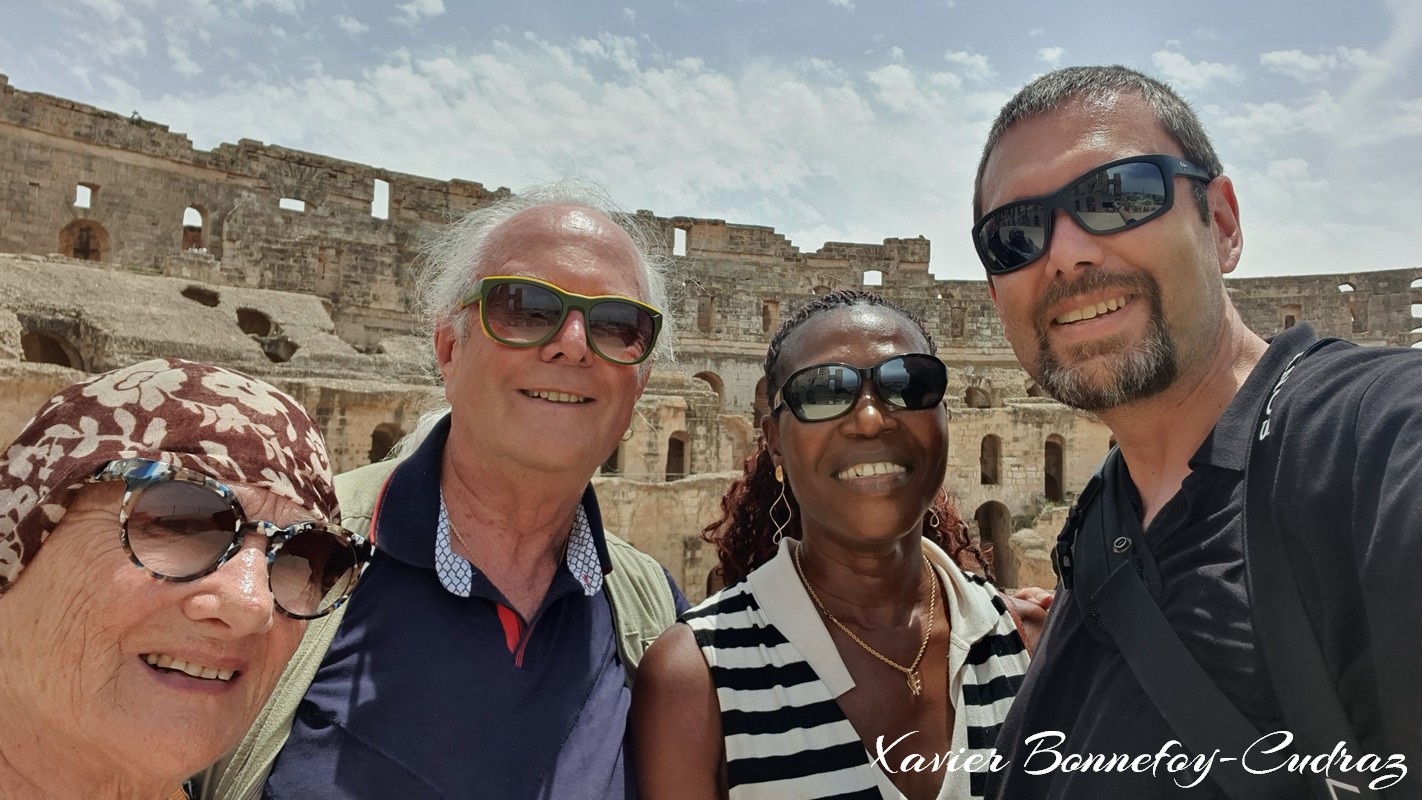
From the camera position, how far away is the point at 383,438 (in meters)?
13.9

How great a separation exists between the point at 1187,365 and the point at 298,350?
57.5 ft

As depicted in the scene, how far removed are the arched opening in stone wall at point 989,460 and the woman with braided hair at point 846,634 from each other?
18.6 metres

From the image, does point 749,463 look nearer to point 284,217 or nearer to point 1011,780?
point 1011,780

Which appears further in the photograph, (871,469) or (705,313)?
(705,313)

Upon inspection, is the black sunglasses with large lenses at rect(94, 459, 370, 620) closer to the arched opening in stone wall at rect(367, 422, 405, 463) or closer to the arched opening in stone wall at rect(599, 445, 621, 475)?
the arched opening in stone wall at rect(367, 422, 405, 463)

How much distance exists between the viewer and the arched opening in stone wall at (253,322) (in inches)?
725

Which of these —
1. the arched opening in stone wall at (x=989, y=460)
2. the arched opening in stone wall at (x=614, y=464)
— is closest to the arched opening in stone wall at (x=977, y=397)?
the arched opening in stone wall at (x=989, y=460)

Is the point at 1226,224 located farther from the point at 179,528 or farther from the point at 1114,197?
the point at 179,528

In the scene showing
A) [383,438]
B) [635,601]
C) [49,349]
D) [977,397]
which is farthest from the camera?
[977,397]

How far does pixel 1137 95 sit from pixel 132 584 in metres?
2.43

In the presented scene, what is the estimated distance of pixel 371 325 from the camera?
71.8 ft

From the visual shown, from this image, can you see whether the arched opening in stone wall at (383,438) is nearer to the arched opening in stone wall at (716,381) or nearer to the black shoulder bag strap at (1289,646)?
the arched opening in stone wall at (716,381)

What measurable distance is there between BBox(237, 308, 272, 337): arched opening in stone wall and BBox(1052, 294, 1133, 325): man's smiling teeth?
65.4 ft

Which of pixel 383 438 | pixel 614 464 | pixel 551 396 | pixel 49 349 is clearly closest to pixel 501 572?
pixel 551 396
